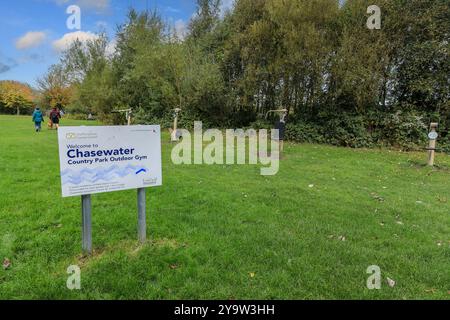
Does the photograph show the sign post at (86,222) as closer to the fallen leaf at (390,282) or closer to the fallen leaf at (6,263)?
the fallen leaf at (6,263)

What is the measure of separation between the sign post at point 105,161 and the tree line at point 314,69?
→ 11.2 meters

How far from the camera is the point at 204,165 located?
29.0ft

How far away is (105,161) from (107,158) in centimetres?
4

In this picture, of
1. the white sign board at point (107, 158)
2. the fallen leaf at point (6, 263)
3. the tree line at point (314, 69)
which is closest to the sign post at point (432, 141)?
the tree line at point (314, 69)

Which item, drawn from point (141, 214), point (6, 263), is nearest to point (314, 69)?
point (141, 214)

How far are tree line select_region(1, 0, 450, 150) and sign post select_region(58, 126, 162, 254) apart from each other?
441 inches

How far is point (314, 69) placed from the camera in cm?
1366

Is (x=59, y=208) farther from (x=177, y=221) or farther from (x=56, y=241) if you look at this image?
(x=177, y=221)

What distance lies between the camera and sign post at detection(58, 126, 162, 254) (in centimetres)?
312

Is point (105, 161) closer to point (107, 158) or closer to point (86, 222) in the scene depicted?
point (107, 158)

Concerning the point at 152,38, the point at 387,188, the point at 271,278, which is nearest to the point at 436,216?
the point at 387,188

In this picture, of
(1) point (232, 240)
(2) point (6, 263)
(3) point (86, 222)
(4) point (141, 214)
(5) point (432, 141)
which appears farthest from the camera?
(5) point (432, 141)

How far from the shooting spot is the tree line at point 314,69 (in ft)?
41.8

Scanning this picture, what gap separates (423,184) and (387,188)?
125 centimetres
